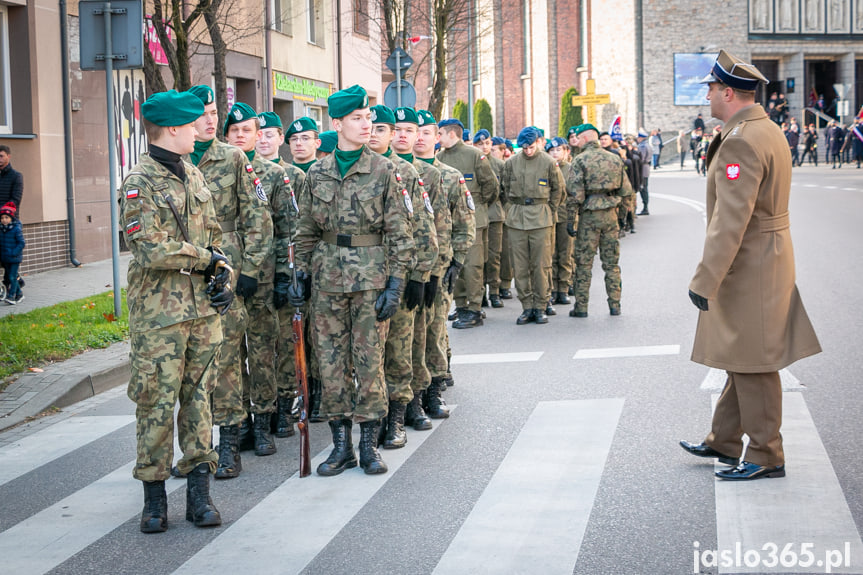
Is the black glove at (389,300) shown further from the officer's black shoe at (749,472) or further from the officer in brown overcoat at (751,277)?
the officer's black shoe at (749,472)

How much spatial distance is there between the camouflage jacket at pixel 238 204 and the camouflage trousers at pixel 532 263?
5818 mm

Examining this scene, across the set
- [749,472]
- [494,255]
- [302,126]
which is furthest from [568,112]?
[749,472]

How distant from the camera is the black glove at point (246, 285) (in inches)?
248

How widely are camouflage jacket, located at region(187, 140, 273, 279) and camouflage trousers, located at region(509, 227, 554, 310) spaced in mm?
5818

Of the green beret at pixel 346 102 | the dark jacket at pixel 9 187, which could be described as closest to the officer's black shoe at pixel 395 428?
the green beret at pixel 346 102

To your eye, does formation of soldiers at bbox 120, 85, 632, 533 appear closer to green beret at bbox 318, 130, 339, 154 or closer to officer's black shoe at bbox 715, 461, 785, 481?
green beret at bbox 318, 130, 339, 154

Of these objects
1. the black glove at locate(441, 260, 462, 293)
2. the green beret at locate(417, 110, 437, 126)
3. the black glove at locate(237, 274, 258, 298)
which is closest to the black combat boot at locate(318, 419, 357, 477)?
the black glove at locate(237, 274, 258, 298)

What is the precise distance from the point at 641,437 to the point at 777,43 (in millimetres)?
55549

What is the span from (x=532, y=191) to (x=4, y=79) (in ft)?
25.7

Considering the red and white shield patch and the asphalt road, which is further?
the red and white shield patch

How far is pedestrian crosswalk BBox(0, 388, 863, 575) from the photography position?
4637 millimetres

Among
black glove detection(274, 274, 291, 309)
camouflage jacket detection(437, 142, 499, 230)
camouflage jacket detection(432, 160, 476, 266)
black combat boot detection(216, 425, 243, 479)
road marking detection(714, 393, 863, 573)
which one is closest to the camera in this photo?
road marking detection(714, 393, 863, 573)

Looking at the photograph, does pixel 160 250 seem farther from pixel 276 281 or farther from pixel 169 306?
pixel 276 281

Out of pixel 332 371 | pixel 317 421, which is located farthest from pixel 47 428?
pixel 332 371
